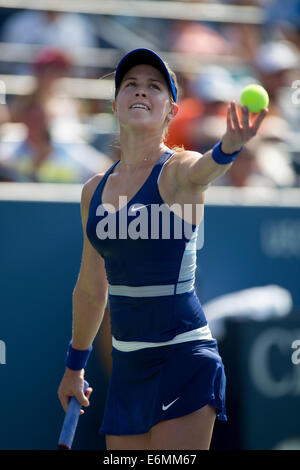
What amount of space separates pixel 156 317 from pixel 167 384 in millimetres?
240

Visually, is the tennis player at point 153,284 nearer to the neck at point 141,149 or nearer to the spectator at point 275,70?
the neck at point 141,149

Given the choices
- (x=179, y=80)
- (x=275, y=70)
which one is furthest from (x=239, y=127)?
(x=275, y=70)

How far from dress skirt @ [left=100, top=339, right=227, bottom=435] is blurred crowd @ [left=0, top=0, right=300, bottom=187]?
2580 millimetres

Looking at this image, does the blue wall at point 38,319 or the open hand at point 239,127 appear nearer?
the open hand at point 239,127

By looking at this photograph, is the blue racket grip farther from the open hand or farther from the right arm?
the open hand

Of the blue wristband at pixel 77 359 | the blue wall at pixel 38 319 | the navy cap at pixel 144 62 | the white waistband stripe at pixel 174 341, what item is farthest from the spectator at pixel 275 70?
the white waistband stripe at pixel 174 341

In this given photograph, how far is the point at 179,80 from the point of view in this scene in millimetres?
5973

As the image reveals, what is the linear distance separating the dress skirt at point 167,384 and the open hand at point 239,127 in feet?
2.60

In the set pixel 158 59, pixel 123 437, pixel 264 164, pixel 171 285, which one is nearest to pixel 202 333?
pixel 171 285

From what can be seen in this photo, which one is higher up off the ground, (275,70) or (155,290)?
(275,70)

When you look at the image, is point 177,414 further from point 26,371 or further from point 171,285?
point 26,371

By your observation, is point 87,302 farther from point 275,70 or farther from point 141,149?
point 275,70

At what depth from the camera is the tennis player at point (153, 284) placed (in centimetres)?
271

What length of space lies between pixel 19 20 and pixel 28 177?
1.77 metres
